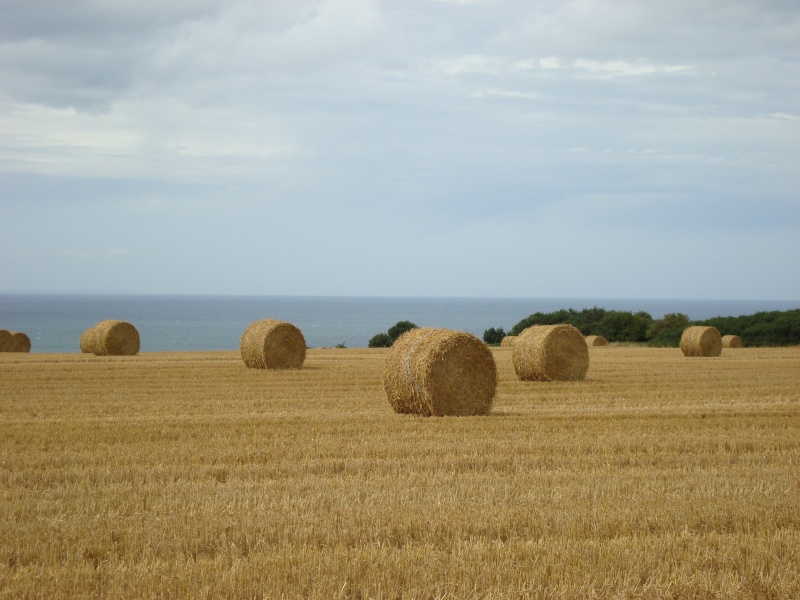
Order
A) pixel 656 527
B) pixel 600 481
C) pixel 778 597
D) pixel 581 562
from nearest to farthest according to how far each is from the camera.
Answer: pixel 778 597 < pixel 581 562 < pixel 656 527 < pixel 600 481

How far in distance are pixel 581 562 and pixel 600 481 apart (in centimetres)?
242

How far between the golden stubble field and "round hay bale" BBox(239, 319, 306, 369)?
29.5ft

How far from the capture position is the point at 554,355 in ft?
65.4

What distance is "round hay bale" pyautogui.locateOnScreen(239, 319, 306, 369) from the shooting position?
75.5ft

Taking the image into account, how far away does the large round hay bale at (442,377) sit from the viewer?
13.7 m

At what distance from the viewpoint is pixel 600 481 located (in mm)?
7777

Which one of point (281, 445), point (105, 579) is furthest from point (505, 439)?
point (105, 579)

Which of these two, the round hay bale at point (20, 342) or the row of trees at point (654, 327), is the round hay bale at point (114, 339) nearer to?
the round hay bale at point (20, 342)

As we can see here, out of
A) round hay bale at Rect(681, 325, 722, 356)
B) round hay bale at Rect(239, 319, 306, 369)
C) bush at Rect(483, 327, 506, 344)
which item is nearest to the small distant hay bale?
round hay bale at Rect(239, 319, 306, 369)

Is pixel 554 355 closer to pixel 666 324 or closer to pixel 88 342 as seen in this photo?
pixel 88 342

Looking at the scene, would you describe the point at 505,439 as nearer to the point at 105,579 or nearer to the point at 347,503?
the point at 347,503

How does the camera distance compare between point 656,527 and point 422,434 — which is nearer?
point 656,527

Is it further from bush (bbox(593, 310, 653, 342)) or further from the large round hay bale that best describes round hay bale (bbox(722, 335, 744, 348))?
the large round hay bale

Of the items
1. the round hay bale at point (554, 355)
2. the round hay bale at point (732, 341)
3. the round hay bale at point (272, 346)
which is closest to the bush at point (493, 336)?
the round hay bale at point (732, 341)
